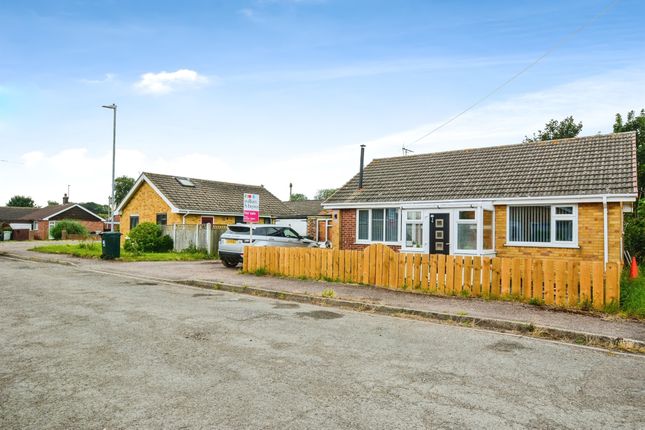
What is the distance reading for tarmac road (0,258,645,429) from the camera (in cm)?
391

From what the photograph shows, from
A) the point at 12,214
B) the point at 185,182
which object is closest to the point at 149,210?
the point at 185,182

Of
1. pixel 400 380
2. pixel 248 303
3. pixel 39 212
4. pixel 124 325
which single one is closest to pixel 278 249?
pixel 248 303

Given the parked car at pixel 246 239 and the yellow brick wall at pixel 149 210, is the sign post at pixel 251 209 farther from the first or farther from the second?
the yellow brick wall at pixel 149 210

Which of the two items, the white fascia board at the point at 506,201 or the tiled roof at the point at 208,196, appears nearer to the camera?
the white fascia board at the point at 506,201

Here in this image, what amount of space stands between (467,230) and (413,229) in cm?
196

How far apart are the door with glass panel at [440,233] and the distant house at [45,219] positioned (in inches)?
2065

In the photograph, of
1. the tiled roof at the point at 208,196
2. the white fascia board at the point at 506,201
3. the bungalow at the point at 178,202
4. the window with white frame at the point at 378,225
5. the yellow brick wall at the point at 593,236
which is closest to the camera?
the white fascia board at the point at 506,201

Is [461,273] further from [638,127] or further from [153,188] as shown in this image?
[638,127]

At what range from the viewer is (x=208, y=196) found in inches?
1255

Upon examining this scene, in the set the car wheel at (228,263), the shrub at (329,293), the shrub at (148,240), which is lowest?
the shrub at (329,293)

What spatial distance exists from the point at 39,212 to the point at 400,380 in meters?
71.1

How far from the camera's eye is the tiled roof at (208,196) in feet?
95.8

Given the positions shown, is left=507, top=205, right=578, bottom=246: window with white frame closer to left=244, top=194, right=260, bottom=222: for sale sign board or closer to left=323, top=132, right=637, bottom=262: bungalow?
left=323, top=132, right=637, bottom=262: bungalow

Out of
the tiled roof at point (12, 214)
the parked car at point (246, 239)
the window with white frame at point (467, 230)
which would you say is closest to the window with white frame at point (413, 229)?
the window with white frame at point (467, 230)
